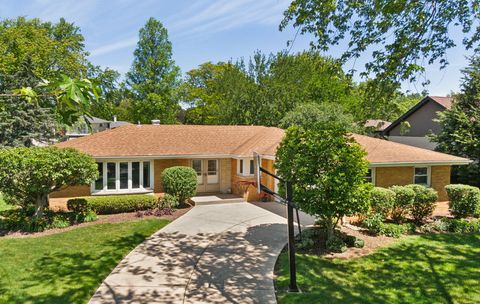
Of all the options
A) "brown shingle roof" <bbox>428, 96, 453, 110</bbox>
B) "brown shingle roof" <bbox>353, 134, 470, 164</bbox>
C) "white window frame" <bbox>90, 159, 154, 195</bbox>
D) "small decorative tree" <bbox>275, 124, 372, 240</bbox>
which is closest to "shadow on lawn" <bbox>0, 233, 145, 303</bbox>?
"small decorative tree" <bbox>275, 124, 372, 240</bbox>

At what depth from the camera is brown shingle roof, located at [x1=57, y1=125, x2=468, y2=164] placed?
1803cm

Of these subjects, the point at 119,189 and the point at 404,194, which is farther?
the point at 119,189

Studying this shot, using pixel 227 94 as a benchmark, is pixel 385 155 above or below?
below

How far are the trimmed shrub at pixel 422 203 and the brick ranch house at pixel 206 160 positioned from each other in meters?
2.65

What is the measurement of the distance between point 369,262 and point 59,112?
9.42 metres

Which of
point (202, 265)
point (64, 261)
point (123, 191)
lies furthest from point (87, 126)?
point (123, 191)

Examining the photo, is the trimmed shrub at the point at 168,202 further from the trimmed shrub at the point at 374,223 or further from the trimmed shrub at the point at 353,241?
the trimmed shrub at the point at 374,223

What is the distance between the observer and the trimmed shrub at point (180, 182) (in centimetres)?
1750

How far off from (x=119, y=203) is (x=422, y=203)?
13090 millimetres

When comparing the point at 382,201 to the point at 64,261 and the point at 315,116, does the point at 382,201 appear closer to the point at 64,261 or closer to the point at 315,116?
the point at 64,261

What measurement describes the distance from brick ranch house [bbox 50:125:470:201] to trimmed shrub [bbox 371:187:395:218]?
2.87 m

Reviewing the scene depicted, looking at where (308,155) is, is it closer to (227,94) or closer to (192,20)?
(192,20)

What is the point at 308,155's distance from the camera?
10953 mm

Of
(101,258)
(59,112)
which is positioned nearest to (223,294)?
(101,258)
